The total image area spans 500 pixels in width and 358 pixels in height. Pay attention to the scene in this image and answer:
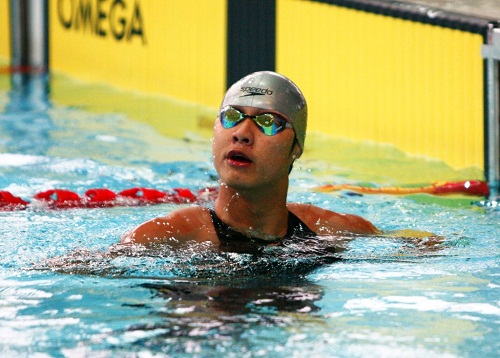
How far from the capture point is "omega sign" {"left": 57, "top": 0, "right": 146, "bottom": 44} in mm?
10141

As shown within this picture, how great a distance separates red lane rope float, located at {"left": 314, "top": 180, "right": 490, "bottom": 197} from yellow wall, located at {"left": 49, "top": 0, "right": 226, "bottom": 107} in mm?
3040

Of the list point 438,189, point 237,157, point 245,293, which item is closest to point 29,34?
point 438,189

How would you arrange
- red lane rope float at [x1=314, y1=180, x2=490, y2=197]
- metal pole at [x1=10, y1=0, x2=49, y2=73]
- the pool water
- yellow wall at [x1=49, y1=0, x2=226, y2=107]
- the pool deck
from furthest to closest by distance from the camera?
metal pole at [x1=10, y1=0, x2=49, y2=73] → yellow wall at [x1=49, y1=0, x2=226, y2=107] → the pool deck → red lane rope float at [x1=314, y1=180, x2=490, y2=197] → the pool water

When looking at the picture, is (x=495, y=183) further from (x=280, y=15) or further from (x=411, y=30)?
(x=280, y=15)

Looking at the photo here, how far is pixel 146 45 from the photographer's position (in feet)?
32.9

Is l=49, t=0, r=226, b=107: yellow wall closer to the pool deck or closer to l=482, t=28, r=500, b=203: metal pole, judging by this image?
the pool deck

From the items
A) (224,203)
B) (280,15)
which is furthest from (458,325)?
(280,15)

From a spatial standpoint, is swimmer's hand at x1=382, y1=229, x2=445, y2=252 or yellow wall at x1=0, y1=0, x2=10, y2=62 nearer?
swimmer's hand at x1=382, y1=229, x2=445, y2=252

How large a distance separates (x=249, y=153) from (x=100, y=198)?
78.0 inches

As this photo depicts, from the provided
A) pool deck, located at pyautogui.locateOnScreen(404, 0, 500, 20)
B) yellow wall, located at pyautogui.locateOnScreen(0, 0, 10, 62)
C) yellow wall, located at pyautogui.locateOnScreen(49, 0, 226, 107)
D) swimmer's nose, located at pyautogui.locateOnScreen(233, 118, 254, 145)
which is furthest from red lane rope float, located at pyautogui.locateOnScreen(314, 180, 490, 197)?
yellow wall, located at pyautogui.locateOnScreen(0, 0, 10, 62)

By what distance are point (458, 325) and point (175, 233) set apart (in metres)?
1.06

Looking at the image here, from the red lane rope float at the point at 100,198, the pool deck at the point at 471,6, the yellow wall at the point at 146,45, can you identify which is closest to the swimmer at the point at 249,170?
the red lane rope float at the point at 100,198

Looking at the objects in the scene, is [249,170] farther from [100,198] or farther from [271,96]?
[100,198]

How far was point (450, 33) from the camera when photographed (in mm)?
6711
